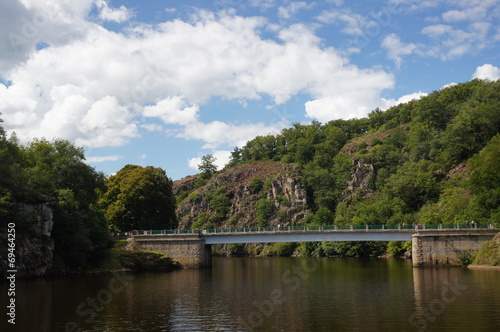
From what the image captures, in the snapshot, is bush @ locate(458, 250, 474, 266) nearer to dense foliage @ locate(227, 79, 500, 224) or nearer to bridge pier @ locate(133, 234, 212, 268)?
dense foliage @ locate(227, 79, 500, 224)

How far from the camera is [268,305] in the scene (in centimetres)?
4141

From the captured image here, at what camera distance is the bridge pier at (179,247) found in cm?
9006

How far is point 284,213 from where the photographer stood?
16375 cm

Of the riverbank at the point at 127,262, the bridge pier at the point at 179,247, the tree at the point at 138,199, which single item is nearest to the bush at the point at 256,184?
the tree at the point at 138,199

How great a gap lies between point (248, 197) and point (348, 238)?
93.3 m

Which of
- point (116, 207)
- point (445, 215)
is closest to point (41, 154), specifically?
point (116, 207)

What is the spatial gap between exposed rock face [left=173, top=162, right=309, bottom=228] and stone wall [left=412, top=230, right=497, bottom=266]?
8200 cm

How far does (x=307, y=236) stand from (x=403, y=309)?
51.6 metres

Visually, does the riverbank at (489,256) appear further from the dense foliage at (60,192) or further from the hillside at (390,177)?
the dense foliage at (60,192)

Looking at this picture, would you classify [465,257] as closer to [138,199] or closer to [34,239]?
[138,199]

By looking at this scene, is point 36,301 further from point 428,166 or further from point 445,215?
point 428,166

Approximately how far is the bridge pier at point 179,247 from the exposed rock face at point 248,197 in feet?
243

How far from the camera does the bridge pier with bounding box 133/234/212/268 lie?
90062 millimetres

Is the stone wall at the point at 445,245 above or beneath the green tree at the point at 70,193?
beneath
